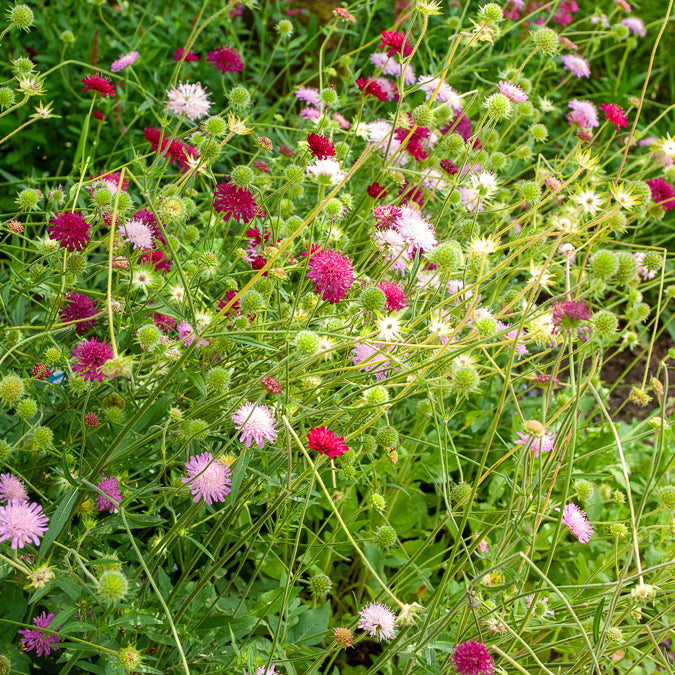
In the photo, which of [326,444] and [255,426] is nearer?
[326,444]

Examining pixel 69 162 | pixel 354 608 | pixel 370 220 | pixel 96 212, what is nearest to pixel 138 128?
pixel 69 162

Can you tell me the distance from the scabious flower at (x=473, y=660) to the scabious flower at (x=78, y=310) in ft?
3.42

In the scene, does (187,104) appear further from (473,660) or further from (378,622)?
(473,660)

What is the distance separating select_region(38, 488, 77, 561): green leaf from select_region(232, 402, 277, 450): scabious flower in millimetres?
327

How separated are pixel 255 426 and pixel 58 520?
15.4 inches

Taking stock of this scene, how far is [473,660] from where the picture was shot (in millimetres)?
1318

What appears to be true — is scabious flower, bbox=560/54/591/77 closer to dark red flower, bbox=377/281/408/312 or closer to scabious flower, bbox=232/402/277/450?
dark red flower, bbox=377/281/408/312

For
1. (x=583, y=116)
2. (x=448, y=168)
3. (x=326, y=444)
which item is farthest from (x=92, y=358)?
(x=583, y=116)

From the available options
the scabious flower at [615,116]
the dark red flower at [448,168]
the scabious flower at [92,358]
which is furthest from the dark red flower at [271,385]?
the scabious flower at [615,116]

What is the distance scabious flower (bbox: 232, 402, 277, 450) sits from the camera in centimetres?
141

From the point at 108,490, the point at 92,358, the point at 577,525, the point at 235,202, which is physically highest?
the point at 235,202

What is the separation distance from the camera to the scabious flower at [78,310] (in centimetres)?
166

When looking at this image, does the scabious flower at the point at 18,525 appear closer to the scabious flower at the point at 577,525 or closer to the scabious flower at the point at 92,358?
the scabious flower at the point at 92,358

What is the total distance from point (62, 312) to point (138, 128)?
151cm
